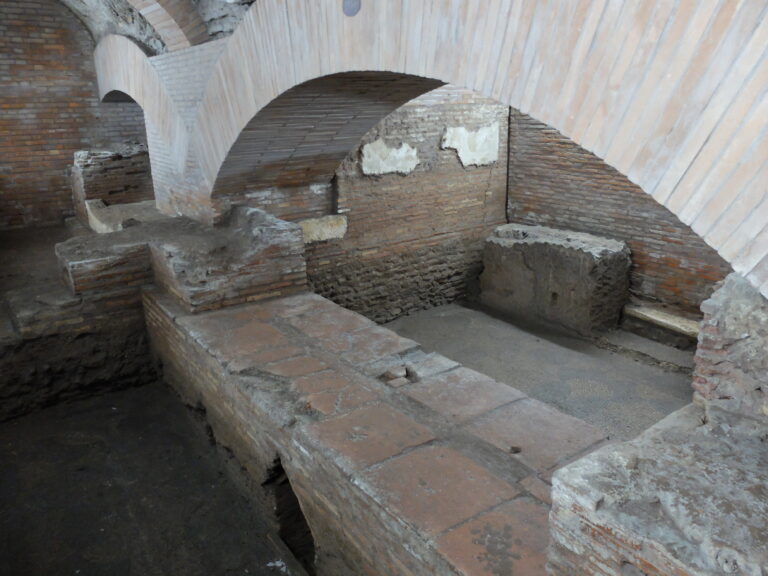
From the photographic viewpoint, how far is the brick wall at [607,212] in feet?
19.8

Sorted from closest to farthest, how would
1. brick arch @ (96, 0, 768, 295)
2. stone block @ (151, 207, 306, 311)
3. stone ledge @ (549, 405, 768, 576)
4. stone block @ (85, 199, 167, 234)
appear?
stone ledge @ (549, 405, 768, 576) → brick arch @ (96, 0, 768, 295) → stone block @ (151, 207, 306, 311) → stone block @ (85, 199, 167, 234)

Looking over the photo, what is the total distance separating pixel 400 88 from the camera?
13.8 feet

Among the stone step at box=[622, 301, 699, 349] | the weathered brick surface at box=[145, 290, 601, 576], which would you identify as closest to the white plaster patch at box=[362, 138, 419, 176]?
the weathered brick surface at box=[145, 290, 601, 576]

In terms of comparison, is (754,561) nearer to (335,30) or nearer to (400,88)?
(335,30)

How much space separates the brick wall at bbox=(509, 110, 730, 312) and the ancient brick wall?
282 millimetres

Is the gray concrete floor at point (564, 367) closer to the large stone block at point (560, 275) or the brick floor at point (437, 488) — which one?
the large stone block at point (560, 275)

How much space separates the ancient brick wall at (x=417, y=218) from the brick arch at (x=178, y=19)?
1.77 metres

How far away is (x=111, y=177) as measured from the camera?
7.98 metres

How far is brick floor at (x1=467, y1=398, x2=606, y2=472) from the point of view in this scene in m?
2.64

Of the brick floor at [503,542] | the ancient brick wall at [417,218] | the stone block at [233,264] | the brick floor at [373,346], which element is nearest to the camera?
the brick floor at [503,542]

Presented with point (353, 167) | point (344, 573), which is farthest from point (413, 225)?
point (344, 573)

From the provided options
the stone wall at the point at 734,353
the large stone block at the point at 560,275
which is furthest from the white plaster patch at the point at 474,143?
the stone wall at the point at 734,353

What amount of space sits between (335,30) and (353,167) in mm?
2673

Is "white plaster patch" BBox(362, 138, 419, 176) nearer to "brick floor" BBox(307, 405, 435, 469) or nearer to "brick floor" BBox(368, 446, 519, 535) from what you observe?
"brick floor" BBox(307, 405, 435, 469)
